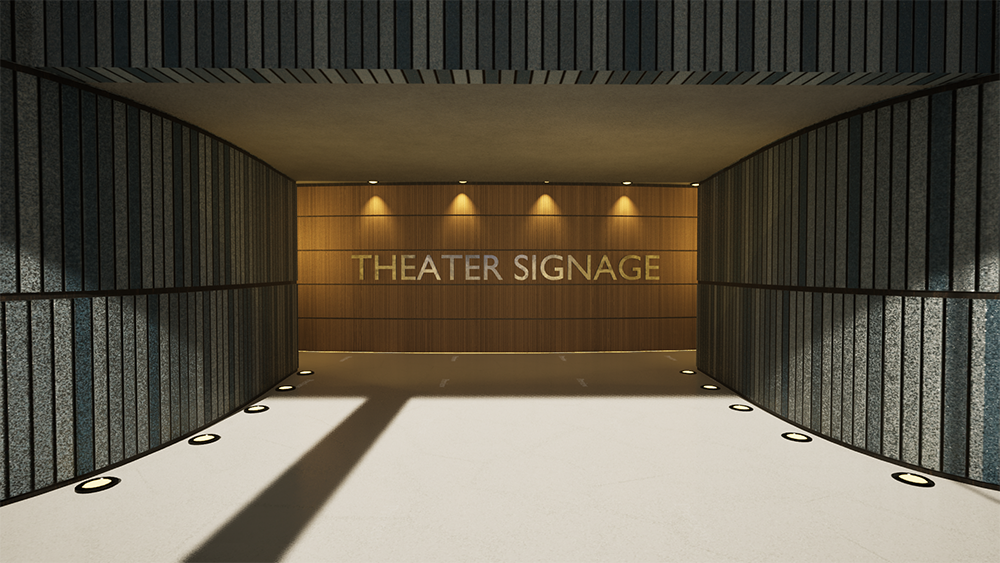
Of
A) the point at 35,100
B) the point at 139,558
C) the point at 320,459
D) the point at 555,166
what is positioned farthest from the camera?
the point at 555,166

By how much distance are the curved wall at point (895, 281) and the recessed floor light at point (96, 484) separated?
5.63m

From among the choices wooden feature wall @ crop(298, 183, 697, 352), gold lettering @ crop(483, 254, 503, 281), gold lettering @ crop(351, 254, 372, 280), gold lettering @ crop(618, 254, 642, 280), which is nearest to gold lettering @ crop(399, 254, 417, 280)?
wooden feature wall @ crop(298, 183, 697, 352)

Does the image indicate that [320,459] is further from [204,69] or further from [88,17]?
[88,17]

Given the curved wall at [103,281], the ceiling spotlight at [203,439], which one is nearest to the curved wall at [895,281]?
the ceiling spotlight at [203,439]

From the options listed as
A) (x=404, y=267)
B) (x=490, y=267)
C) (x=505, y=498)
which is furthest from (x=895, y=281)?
(x=404, y=267)

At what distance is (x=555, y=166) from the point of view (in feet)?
21.8

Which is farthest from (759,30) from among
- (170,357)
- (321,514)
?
(170,357)

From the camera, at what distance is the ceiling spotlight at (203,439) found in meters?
4.08

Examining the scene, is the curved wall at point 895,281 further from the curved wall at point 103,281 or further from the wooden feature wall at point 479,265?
the curved wall at point 103,281

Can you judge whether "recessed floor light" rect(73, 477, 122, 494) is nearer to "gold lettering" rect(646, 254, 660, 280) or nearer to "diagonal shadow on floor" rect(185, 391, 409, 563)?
"diagonal shadow on floor" rect(185, 391, 409, 563)

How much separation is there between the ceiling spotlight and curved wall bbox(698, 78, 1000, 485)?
17.7ft

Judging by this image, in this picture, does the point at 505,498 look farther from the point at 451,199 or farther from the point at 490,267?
the point at 451,199

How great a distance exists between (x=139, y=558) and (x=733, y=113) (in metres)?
5.21

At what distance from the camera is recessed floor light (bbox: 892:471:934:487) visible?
3257 mm
